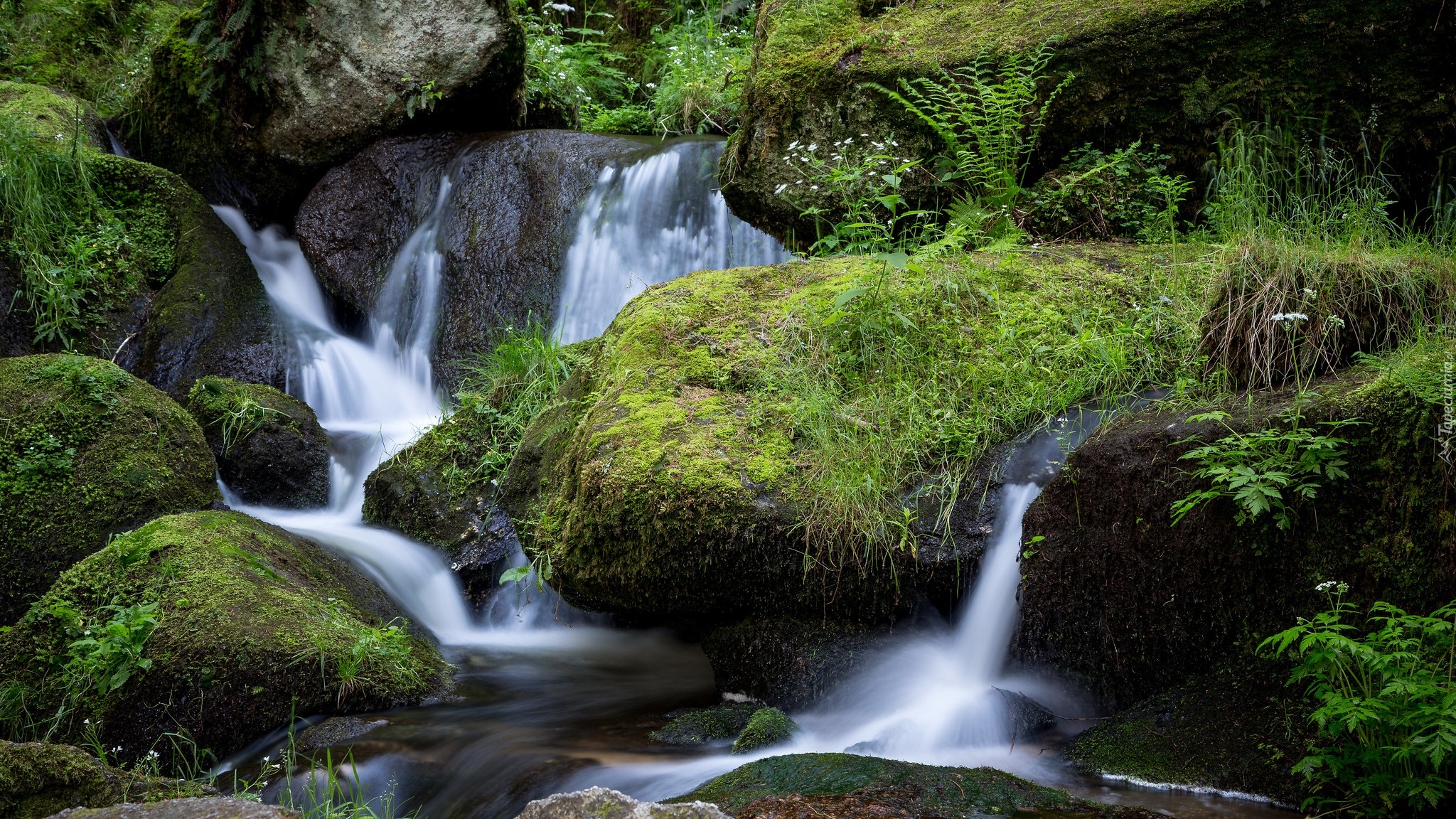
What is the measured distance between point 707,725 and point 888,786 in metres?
1.10

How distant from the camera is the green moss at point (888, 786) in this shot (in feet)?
9.29

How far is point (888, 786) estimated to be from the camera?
2.90 m

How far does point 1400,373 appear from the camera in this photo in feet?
9.84

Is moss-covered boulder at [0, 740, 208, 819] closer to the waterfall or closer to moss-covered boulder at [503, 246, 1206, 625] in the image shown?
moss-covered boulder at [503, 246, 1206, 625]

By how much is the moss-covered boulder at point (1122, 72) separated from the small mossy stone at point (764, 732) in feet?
11.1

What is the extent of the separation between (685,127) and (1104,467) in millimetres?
7144

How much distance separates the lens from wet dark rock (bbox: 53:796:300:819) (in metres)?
2.13

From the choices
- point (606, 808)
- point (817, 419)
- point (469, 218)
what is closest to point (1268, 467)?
point (817, 419)

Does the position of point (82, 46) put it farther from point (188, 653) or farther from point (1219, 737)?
point (1219, 737)

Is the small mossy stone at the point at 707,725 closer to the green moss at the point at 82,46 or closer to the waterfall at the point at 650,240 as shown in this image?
the waterfall at the point at 650,240

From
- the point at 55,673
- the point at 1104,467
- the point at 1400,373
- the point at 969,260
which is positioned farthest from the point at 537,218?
the point at 1400,373

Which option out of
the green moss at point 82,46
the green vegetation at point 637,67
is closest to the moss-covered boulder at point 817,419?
the green vegetation at point 637,67

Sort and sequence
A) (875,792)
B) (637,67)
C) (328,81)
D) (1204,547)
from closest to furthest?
1. (875,792)
2. (1204,547)
3. (328,81)
4. (637,67)

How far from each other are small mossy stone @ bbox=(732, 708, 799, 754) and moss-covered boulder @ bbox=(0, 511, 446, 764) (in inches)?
64.0
